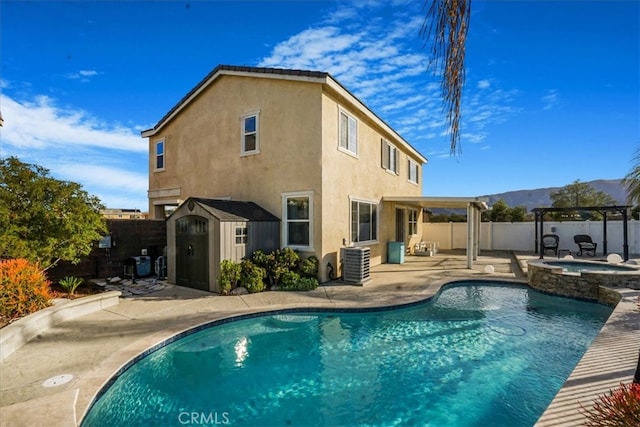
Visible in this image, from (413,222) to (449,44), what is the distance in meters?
19.9

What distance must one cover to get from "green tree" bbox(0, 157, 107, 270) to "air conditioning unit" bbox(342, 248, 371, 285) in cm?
789

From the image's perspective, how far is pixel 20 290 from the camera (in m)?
6.55

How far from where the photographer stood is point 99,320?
720cm

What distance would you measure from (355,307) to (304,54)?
368 inches

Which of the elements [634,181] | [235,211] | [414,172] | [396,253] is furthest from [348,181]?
[634,181]

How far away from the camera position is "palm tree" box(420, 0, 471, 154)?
2.28m

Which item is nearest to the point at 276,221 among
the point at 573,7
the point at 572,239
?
the point at 573,7

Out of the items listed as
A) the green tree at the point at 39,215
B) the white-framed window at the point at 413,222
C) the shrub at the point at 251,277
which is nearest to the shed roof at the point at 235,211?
the shrub at the point at 251,277

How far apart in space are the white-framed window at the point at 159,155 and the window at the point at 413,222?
15105 millimetres

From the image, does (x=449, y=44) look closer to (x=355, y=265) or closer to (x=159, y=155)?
(x=355, y=265)

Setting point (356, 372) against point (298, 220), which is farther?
point (298, 220)

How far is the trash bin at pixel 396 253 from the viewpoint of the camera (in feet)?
52.4

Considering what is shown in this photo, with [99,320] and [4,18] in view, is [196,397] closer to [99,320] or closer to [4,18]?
[99,320]

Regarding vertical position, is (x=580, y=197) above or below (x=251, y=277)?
above
